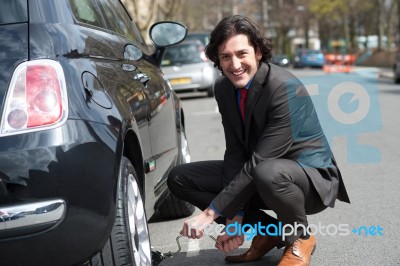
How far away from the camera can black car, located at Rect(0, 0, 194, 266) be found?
269 cm

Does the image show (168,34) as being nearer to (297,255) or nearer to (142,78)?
(142,78)

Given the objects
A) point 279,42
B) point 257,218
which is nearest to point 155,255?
point 257,218

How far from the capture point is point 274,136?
3.76 m

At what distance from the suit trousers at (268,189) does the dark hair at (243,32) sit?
0.60 metres

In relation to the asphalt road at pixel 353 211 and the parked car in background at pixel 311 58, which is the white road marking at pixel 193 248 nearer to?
the asphalt road at pixel 353 211

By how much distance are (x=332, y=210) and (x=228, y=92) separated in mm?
2026

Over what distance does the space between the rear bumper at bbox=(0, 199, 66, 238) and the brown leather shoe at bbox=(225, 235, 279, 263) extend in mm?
1704

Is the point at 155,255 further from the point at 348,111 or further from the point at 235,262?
the point at 348,111

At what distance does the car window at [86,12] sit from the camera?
3561 mm

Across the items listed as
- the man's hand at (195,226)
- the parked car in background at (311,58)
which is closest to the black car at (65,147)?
the man's hand at (195,226)

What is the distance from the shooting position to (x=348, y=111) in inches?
225

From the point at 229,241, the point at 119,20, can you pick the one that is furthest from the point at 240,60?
the point at 119,20

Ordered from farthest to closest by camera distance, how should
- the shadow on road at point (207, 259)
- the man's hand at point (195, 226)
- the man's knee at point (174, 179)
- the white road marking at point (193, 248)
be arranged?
the white road marking at point (193, 248)
the shadow on road at point (207, 259)
the man's knee at point (174, 179)
the man's hand at point (195, 226)

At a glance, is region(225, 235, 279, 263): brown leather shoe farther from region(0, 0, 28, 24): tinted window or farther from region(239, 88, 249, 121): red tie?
region(0, 0, 28, 24): tinted window
